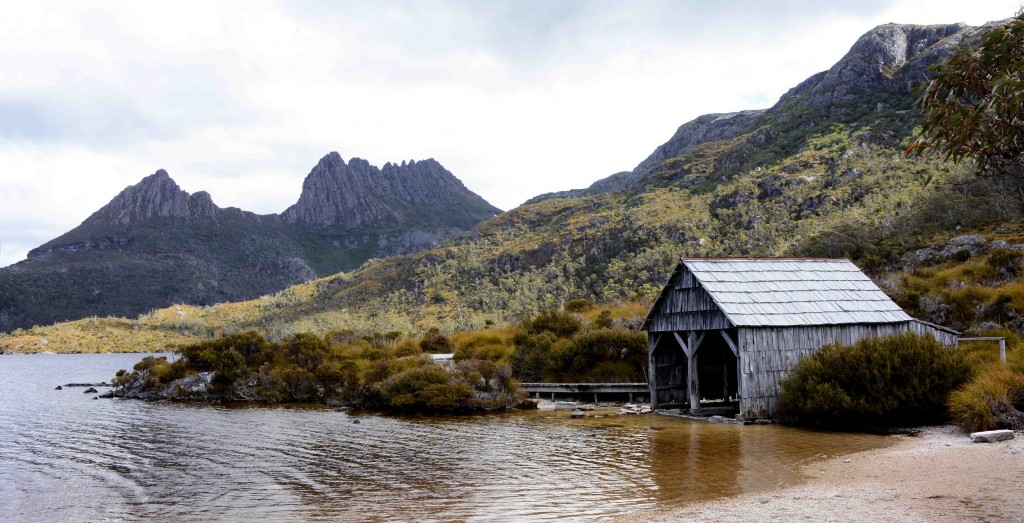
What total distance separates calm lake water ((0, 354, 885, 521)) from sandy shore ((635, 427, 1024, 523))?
33.0 inches

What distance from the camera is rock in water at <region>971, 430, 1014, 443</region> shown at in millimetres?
13992

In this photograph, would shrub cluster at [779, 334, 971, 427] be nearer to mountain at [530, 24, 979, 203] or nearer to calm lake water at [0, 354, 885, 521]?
calm lake water at [0, 354, 885, 521]

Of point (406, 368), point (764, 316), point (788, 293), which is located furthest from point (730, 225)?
point (764, 316)

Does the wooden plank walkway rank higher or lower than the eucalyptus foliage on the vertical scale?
lower

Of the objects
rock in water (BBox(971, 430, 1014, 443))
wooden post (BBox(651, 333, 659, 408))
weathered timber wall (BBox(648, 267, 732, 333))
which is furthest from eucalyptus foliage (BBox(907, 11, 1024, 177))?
wooden post (BBox(651, 333, 659, 408))

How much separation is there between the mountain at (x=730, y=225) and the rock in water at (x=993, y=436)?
1510cm

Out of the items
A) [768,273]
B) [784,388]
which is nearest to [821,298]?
[768,273]

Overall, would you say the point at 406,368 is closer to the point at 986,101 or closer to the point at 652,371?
the point at 652,371

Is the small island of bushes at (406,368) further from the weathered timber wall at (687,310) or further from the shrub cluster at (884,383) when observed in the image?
the shrub cluster at (884,383)

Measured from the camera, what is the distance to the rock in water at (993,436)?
45.9 ft

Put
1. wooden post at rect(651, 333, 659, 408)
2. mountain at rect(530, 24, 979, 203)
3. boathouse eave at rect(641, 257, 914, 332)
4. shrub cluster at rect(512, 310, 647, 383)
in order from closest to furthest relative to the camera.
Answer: boathouse eave at rect(641, 257, 914, 332) < wooden post at rect(651, 333, 659, 408) < shrub cluster at rect(512, 310, 647, 383) < mountain at rect(530, 24, 979, 203)

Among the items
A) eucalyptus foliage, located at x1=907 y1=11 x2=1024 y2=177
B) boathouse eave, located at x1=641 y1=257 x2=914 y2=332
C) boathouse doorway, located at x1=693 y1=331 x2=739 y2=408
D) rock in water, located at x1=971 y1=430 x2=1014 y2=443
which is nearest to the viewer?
eucalyptus foliage, located at x1=907 y1=11 x2=1024 y2=177

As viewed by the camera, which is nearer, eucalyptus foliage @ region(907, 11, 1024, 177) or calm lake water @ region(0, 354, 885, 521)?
eucalyptus foliage @ region(907, 11, 1024, 177)

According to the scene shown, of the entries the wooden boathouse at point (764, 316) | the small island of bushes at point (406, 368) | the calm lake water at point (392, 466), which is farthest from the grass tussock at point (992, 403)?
the small island of bushes at point (406, 368)
